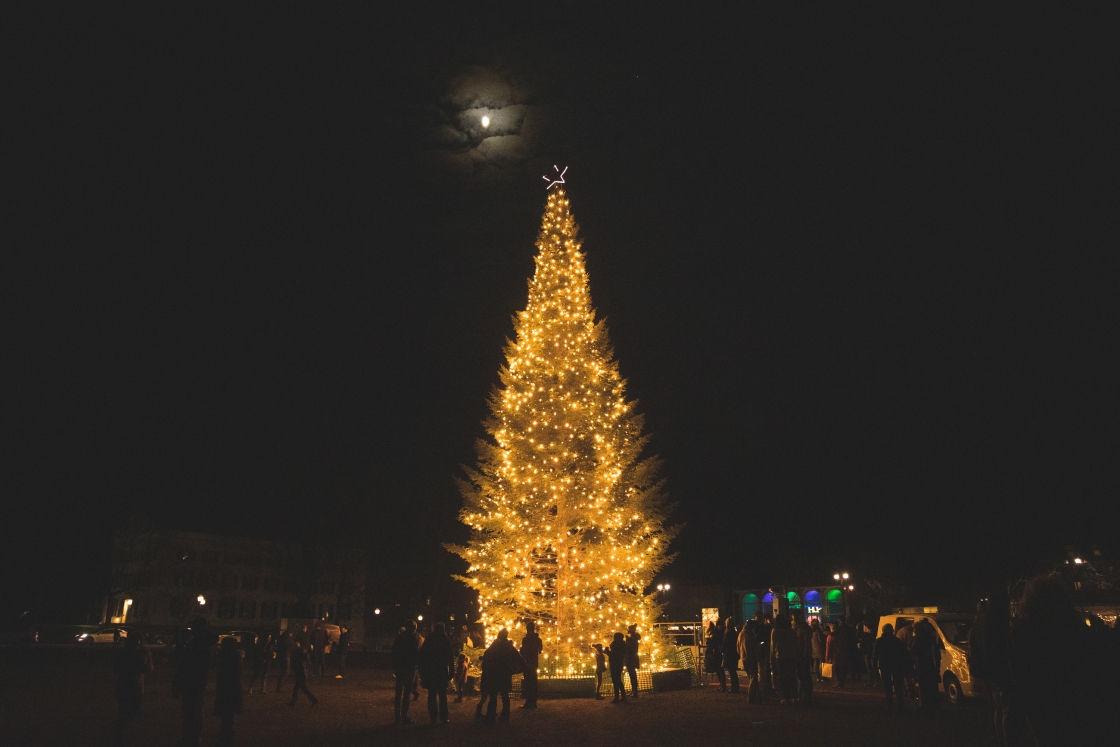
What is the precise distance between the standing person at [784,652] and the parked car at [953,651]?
2249 millimetres

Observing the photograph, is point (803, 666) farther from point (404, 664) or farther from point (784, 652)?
point (404, 664)

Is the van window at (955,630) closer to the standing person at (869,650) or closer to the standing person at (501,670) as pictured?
the standing person at (869,650)

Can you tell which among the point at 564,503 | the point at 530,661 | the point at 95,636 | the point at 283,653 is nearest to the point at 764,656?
A: the point at 530,661

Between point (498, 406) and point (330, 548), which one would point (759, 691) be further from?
point (330, 548)

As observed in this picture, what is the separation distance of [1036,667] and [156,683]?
23.1 meters

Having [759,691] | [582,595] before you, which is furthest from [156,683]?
[759,691]

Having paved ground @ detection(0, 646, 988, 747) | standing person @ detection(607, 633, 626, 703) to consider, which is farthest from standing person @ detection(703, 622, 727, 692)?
standing person @ detection(607, 633, 626, 703)

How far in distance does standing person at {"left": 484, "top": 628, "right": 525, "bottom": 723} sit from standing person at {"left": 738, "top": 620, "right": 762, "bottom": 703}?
207 inches

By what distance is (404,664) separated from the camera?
12.6 meters

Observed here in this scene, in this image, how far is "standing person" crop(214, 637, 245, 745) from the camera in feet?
31.3

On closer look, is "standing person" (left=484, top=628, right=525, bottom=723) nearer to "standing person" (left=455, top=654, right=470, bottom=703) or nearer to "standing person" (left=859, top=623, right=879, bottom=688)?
"standing person" (left=455, top=654, right=470, bottom=703)

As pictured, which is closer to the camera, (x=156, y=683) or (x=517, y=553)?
(x=517, y=553)

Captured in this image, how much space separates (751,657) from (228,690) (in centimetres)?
1044

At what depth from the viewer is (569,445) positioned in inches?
786
